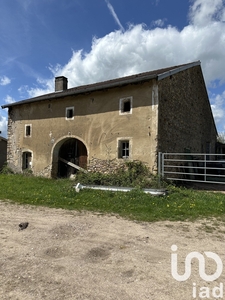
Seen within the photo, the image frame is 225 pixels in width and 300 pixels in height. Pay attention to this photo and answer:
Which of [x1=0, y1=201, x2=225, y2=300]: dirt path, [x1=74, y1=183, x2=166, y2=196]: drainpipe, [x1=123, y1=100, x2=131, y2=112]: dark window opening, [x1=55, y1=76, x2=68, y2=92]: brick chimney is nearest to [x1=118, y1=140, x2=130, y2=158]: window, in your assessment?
[x1=123, y1=100, x2=131, y2=112]: dark window opening

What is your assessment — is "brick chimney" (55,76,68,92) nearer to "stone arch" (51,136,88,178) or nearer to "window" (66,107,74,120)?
"window" (66,107,74,120)

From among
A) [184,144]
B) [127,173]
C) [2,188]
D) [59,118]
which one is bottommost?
[2,188]

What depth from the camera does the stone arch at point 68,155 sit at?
1254cm

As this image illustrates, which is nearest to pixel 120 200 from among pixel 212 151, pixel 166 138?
pixel 166 138

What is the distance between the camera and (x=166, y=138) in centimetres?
1016

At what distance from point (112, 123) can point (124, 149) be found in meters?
1.37

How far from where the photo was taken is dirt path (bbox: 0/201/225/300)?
245 centimetres

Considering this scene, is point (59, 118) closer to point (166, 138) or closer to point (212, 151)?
point (166, 138)

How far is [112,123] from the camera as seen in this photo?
34.8ft

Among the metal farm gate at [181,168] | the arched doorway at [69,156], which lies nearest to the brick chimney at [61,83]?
the arched doorway at [69,156]

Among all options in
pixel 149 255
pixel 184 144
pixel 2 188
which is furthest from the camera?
pixel 184 144

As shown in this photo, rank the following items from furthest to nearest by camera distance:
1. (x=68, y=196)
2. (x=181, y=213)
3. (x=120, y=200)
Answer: (x=68, y=196), (x=120, y=200), (x=181, y=213)

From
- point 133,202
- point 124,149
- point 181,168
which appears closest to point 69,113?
point 124,149

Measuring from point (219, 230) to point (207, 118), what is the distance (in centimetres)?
1296
